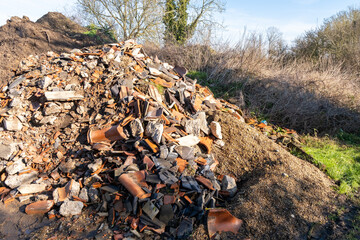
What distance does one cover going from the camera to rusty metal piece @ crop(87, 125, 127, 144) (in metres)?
3.68

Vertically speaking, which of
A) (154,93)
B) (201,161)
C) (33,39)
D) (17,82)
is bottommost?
(201,161)

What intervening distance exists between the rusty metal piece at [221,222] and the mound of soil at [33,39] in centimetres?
621

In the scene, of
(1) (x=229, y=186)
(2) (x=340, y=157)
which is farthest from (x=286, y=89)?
(1) (x=229, y=186)

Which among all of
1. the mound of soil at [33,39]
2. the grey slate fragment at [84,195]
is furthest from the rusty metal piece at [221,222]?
the mound of soil at [33,39]

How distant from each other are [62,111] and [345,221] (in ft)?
16.5

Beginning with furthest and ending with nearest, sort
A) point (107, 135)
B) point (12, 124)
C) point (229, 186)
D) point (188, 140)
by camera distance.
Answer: point (12, 124), point (188, 140), point (107, 135), point (229, 186)

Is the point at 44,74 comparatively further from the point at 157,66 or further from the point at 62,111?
the point at 157,66

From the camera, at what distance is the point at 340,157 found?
484cm

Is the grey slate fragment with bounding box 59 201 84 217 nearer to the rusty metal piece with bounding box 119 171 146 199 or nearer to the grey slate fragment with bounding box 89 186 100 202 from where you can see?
the grey slate fragment with bounding box 89 186 100 202

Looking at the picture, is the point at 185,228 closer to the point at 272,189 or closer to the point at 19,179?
the point at 272,189

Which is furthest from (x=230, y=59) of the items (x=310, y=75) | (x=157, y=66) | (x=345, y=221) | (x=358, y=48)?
(x=345, y=221)

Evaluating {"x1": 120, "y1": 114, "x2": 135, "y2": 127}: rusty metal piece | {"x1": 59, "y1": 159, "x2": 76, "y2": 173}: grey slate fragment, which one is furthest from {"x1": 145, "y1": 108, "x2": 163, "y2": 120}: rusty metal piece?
{"x1": 59, "y1": 159, "x2": 76, "y2": 173}: grey slate fragment

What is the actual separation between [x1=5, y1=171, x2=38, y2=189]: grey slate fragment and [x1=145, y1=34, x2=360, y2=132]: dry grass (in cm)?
613

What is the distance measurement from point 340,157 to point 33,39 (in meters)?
10.9
